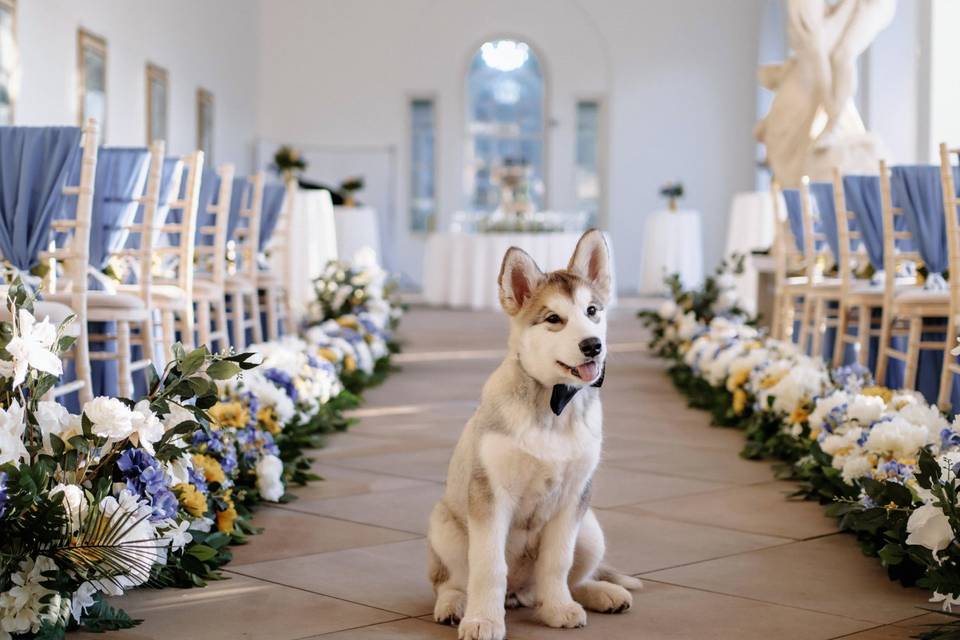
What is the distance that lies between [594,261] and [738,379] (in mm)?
2814

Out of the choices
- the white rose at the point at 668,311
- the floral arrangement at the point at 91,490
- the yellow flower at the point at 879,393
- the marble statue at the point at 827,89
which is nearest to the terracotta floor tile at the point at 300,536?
the floral arrangement at the point at 91,490

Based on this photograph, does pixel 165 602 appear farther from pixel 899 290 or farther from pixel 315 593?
pixel 899 290

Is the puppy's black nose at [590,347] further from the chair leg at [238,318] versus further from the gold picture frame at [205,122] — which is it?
the gold picture frame at [205,122]

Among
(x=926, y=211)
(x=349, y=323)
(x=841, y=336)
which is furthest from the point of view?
(x=349, y=323)

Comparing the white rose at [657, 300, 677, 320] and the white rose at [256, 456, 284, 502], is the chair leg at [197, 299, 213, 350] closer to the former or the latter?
the white rose at [256, 456, 284, 502]

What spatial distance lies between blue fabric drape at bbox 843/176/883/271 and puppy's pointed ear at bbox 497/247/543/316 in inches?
131

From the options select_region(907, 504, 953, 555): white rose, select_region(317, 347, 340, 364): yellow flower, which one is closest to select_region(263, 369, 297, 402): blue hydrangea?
select_region(317, 347, 340, 364): yellow flower

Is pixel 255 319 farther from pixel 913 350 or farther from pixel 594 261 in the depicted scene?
pixel 594 261

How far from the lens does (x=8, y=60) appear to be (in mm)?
7785

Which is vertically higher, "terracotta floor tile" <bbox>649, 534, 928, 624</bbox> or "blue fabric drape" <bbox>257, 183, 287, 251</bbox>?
"blue fabric drape" <bbox>257, 183, 287, 251</bbox>

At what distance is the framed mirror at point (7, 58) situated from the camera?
25.2 feet

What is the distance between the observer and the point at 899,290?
16.3ft

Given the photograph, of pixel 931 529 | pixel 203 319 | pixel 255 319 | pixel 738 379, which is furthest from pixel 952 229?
pixel 255 319

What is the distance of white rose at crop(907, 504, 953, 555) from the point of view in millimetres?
2232
